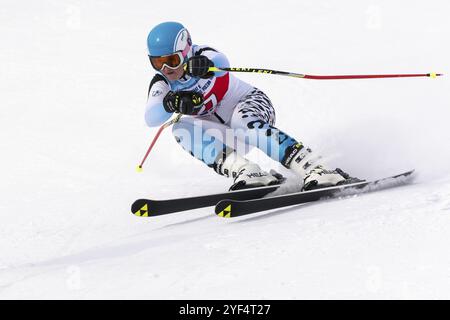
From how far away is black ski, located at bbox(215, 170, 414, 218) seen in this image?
4.11 m

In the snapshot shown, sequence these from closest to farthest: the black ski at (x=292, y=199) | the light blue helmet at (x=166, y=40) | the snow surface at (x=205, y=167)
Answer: the snow surface at (x=205, y=167)
the black ski at (x=292, y=199)
the light blue helmet at (x=166, y=40)

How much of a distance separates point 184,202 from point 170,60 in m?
0.99

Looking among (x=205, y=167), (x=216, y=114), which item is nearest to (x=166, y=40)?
(x=216, y=114)

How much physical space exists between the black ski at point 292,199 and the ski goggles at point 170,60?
1.09 meters

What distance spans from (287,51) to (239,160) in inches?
252

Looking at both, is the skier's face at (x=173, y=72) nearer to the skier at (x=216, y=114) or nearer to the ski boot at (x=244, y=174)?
the skier at (x=216, y=114)

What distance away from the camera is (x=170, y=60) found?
4832 millimetres

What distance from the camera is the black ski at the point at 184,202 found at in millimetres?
4414

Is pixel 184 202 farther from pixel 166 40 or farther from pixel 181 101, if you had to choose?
pixel 166 40

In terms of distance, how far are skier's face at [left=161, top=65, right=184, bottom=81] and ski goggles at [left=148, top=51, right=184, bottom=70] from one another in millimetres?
23

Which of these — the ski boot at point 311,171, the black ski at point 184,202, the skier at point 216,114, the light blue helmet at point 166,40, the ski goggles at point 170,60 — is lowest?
the black ski at point 184,202

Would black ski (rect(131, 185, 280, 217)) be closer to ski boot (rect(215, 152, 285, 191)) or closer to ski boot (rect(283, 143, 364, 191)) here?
ski boot (rect(215, 152, 285, 191))

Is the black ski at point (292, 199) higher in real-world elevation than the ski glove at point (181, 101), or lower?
lower

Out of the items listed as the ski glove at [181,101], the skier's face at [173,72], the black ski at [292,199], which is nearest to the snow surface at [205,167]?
the black ski at [292,199]
